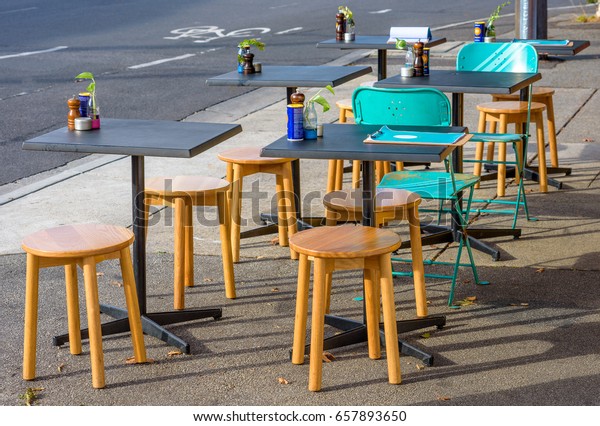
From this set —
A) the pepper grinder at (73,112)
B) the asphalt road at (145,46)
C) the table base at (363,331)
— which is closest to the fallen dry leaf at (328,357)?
the table base at (363,331)

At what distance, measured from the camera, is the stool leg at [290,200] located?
7086 millimetres

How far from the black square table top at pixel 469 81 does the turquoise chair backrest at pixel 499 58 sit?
0.29 metres

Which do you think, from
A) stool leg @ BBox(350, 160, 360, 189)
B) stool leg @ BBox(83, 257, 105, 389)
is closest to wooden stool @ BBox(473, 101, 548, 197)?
stool leg @ BBox(350, 160, 360, 189)

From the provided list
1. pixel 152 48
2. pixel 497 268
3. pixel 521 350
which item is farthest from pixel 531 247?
pixel 152 48

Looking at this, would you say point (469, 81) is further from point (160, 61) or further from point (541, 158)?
point (160, 61)

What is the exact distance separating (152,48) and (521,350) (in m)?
14.1

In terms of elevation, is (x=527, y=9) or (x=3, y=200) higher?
(x=527, y=9)

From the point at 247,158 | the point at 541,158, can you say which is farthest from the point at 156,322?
the point at 541,158

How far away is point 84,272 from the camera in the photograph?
5117 millimetres

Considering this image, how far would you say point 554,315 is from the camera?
5984 mm

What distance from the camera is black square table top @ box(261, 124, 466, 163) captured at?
16.9 ft

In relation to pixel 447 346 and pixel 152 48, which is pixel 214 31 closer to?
pixel 152 48

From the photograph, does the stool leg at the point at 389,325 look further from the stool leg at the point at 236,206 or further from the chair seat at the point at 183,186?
the stool leg at the point at 236,206
